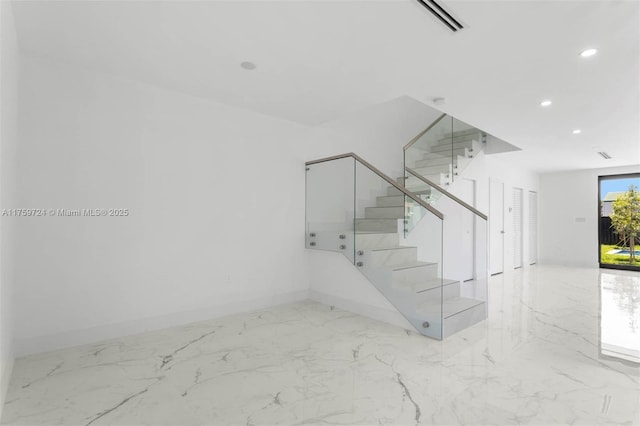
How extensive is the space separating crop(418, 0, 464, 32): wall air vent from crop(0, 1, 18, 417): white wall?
2.77m

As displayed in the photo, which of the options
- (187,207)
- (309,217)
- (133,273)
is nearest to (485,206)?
(309,217)

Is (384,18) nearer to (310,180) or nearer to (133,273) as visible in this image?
(310,180)

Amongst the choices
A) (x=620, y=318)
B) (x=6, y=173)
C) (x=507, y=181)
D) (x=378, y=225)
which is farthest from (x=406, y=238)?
(x=507, y=181)

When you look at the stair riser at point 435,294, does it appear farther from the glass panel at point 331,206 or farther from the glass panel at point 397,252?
the glass panel at point 331,206

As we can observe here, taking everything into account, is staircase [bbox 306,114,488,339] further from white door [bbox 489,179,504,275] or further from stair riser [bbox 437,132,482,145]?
white door [bbox 489,179,504,275]

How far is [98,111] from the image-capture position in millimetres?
3344

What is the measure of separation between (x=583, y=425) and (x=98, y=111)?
187 inches

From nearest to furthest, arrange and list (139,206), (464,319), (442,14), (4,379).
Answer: (4,379) < (442,14) < (139,206) < (464,319)

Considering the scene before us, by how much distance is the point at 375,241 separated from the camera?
4.27 metres

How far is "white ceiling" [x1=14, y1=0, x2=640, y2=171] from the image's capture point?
2398mm

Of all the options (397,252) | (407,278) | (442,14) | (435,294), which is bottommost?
(435,294)

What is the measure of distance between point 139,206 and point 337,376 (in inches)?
108

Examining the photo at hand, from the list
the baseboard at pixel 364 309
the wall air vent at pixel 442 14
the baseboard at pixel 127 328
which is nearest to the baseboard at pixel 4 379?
the baseboard at pixel 127 328

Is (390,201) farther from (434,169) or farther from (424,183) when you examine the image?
(434,169)
